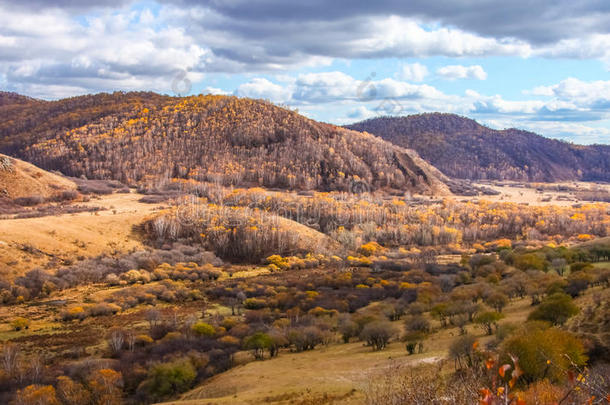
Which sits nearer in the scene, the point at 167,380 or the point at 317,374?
the point at 317,374

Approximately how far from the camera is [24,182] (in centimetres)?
10875

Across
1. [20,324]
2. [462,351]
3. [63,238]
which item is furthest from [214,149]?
[462,351]

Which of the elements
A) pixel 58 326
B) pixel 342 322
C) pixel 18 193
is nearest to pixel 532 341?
pixel 342 322

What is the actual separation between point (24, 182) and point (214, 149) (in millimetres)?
68877

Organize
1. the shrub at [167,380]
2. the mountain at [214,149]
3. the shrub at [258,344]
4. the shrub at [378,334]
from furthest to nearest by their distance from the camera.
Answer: the mountain at [214,149]
the shrub at [258,344]
the shrub at [378,334]
the shrub at [167,380]

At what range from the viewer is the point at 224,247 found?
90.1 meters

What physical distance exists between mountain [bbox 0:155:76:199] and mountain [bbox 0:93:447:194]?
1309 inches

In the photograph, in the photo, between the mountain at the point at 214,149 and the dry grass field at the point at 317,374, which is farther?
the mountain at the point at 214,149

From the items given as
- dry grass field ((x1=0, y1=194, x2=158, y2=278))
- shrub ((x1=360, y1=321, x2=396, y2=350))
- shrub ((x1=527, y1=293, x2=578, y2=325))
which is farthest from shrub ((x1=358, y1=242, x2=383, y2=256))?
shrub ((x1=527, y1=293, x2=578, y2=325))

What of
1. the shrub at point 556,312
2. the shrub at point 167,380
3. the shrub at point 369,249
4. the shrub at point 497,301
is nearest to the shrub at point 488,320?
the shrub at point 556,312

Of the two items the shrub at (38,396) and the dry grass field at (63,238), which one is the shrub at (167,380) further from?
the dry grass field at (63,238)

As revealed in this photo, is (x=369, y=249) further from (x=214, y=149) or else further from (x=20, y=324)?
(x=214, y=149)

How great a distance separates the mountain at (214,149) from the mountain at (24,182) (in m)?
33.2

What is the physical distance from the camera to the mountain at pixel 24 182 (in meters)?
105
